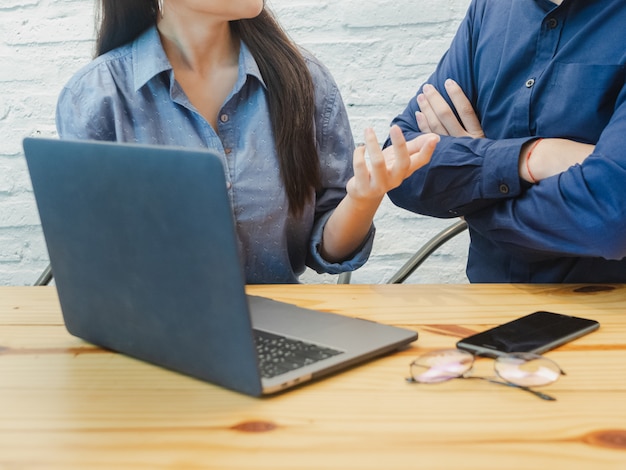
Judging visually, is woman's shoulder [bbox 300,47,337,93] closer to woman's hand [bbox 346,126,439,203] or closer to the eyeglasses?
woman's hand [bbox 346,126,439,203]

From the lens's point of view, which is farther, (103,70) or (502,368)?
(103,70)

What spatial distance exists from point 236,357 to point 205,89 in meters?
0.81

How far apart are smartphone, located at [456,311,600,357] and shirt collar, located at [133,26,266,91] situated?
691 millimetres

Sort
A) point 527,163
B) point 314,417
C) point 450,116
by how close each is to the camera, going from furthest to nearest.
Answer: point 450,116, point 527,163, point 314,417

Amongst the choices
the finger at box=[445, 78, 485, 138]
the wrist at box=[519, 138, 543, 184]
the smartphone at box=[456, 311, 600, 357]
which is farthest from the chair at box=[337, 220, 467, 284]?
the smartphone at box=[456, 311, 600, 357]

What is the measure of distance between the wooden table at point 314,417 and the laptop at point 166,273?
2cm

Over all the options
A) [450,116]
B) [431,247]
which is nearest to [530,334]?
[450,116]

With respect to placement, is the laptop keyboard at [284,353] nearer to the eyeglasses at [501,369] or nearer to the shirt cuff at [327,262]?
the eyeglasses at [501,369]

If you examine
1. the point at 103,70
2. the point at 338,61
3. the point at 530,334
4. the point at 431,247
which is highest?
the point at 103,70

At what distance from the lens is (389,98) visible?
2.00m

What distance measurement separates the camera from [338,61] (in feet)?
6.54

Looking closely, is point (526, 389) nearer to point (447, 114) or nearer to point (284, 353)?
point (284, 353)

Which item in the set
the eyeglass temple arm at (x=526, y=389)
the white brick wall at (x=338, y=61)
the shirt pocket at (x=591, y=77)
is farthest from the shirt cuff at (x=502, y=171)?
the white brick wall at (x=338, y=61)

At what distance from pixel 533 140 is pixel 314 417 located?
695 millimetres
